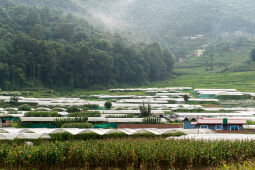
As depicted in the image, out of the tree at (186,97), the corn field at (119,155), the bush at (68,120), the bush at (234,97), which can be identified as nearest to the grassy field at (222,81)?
the bush at (234,97)

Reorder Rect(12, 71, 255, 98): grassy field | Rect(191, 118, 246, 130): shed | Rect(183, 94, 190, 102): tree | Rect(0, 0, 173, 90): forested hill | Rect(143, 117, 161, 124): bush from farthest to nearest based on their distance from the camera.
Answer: Rect(0, 0, 173, 90): forested hill, Rect(12, 71, 255, 98): grassy field, Rect(183, 94, 190, 102): tree, Rect(143, 117, 161, 124): bush, Rect(191, 118, 246, 130): shed

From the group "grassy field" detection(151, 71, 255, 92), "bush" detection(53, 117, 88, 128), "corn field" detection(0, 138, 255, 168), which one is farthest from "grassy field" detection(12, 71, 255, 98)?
"corn field" detection(0, 138, 255, 168)

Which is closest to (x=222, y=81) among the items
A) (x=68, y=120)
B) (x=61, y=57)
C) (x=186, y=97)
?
(x=186, y=97)

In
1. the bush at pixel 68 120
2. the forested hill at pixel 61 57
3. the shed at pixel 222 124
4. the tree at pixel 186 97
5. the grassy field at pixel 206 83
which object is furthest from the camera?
the forested hill at pixel 61 57

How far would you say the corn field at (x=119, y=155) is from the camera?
19.6 metres

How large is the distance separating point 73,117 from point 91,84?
48631mm

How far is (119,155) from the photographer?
20.3m

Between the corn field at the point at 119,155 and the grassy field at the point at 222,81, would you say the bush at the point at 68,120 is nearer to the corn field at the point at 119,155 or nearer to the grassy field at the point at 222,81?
the corn field at the point at 119,155

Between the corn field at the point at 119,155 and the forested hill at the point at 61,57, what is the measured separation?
173ft

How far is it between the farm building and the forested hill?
4838 cm

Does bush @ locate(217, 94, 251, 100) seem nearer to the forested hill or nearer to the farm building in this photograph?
the farm building

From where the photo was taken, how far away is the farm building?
31.9 m

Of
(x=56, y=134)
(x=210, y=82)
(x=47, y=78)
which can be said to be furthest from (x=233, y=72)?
(x=56, y=134)

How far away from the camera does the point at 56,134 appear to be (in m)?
25.7
